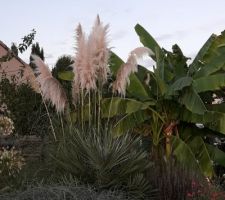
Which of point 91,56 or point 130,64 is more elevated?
point 91,56

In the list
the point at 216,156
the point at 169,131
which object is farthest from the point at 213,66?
the point at 216,156

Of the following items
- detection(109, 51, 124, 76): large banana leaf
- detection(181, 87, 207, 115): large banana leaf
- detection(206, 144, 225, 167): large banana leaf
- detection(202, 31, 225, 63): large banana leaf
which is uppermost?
detection(202, 31, 225, 63): large banana leaf

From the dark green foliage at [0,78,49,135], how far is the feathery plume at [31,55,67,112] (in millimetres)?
2427

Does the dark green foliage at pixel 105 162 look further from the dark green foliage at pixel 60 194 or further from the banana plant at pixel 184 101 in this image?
the banana plant at pixel 184 101

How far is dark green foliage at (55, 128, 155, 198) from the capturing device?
8.55 meters

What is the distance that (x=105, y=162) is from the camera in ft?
28.2

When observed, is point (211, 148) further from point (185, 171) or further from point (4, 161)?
point (4, 161)

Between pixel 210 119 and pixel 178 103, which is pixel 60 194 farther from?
pixel 178 103

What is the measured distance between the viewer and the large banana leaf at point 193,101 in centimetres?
1295

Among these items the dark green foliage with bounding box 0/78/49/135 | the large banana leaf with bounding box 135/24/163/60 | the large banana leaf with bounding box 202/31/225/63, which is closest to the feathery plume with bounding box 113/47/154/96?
the dark green foliage with bounding box 0/78/49/135

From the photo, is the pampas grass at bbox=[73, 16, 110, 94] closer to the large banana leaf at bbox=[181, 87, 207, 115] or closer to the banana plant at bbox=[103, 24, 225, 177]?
the banana plant at bbox=[103, 24, 225, 177]

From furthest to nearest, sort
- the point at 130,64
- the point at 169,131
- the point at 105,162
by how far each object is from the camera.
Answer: the point at 169,131 < the point at 130,64 < the point at 105,162

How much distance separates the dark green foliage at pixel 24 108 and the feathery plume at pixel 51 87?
7.96 feet

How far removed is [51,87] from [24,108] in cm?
465
